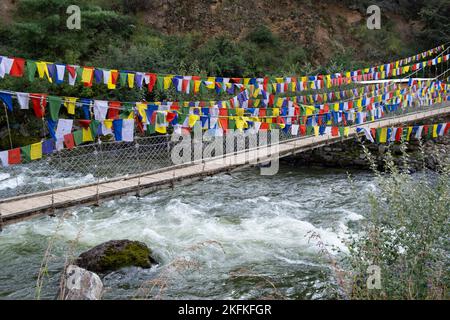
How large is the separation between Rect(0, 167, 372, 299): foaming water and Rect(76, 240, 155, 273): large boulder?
141mm

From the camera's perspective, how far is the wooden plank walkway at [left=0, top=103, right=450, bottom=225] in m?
7.16

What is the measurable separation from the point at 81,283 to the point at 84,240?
3372mm

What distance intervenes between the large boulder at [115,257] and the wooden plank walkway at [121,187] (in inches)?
33.0

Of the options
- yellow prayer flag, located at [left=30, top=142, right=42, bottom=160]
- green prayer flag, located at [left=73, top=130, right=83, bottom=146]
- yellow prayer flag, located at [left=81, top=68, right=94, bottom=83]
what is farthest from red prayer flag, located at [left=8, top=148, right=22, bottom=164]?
yellow prayer flag, located at [left=81, top=68, right=94, bottom=83]

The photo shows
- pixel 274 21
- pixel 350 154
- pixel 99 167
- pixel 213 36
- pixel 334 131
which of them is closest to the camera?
pixel 334 131

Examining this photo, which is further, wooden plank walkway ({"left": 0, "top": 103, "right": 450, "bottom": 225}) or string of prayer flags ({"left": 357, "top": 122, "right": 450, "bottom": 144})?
string of prayer flags ({"left": 357, "top": 122, "right": 450, "bottom": 144})

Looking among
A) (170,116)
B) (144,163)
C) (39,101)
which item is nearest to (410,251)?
(170,116)

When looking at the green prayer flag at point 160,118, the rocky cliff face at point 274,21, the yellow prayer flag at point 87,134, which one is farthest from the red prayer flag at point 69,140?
the rocky cliff face at point 274,21

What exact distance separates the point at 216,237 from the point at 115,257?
2.20m

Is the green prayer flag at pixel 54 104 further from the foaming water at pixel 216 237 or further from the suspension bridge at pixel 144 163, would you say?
the foaming water at pixel 216 237

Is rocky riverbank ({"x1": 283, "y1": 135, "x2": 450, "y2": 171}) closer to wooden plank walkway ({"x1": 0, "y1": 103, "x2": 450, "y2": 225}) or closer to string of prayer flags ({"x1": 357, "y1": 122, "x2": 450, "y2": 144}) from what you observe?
string of prayer flags ({"x1": 357, "y1": 122, "x2": 450, "y2": 144})

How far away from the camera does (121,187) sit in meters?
8.23

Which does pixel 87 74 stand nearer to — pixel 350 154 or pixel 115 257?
pixel 115 257
